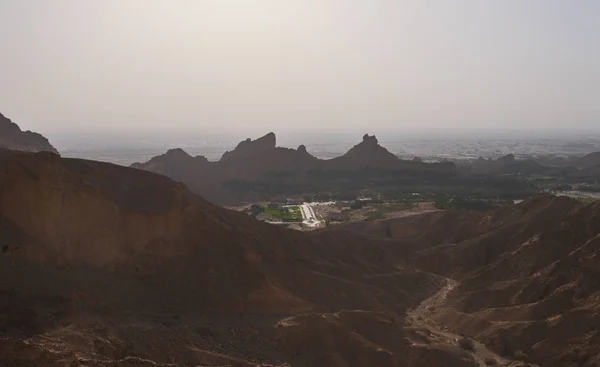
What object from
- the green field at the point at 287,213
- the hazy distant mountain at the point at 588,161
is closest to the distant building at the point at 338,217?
the green field at the point at 287,213

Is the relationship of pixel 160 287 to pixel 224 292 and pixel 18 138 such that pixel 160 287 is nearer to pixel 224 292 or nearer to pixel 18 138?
pixel 224 292

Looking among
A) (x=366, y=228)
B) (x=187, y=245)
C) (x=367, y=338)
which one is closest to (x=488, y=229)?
(x=366, y=228)

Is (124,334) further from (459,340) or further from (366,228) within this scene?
(366,228)

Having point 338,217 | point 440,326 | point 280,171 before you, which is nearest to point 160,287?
point 440,326

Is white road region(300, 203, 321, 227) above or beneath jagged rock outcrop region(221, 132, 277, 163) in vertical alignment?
beneath

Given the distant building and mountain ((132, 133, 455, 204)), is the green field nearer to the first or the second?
the distant building

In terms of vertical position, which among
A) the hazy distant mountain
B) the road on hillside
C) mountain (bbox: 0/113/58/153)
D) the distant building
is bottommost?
the road on hillside

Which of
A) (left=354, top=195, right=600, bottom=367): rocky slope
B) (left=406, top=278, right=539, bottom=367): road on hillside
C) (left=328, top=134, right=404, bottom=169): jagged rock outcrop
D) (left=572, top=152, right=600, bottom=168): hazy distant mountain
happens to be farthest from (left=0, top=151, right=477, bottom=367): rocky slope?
(left=572, top=152, right=600, bottom=168): hazy distant mountain
